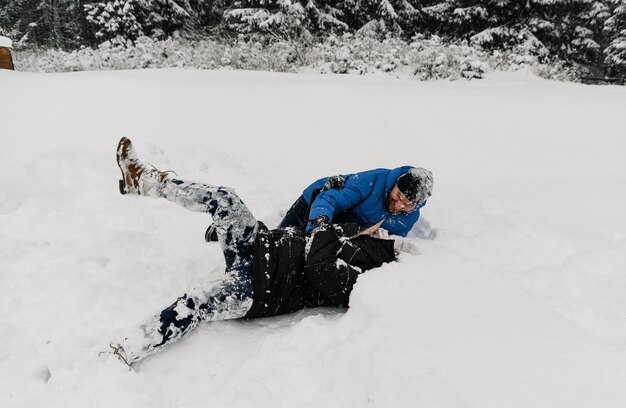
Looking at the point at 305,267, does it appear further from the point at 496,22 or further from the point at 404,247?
the point at 496,22

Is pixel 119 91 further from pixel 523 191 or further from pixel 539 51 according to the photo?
pixel 539 51

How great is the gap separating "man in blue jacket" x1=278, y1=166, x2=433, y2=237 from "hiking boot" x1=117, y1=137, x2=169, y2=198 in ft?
3.58

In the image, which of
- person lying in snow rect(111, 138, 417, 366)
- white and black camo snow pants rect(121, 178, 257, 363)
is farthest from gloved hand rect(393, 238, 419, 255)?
white and black camo snow pants rect(121, 178, 257, 363)

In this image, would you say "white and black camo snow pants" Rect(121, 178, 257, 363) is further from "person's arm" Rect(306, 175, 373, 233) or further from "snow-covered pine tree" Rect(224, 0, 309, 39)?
"snow-covered pine tree" Rect(224, 0, 309, 39)

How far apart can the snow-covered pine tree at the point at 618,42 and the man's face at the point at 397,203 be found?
663 inches

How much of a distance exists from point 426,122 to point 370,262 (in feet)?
10.1

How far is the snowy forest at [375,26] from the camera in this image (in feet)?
34.0

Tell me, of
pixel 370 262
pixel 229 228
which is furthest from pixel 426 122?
pixel 229 228

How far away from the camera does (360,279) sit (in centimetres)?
251

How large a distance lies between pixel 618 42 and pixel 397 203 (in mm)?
17273

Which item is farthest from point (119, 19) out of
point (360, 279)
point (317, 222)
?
point (360, 279)

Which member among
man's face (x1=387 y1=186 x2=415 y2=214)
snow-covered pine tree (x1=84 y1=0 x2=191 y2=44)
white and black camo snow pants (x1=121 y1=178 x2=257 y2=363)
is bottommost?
white and black camo snow pants (x1=121 y1=178 x2=257 y2=363)

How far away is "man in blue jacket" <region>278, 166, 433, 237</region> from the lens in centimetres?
290

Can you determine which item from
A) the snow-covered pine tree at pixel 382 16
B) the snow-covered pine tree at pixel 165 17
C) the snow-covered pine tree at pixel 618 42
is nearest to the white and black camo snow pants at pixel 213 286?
the snow-covered pine tree at pixel 382 16
